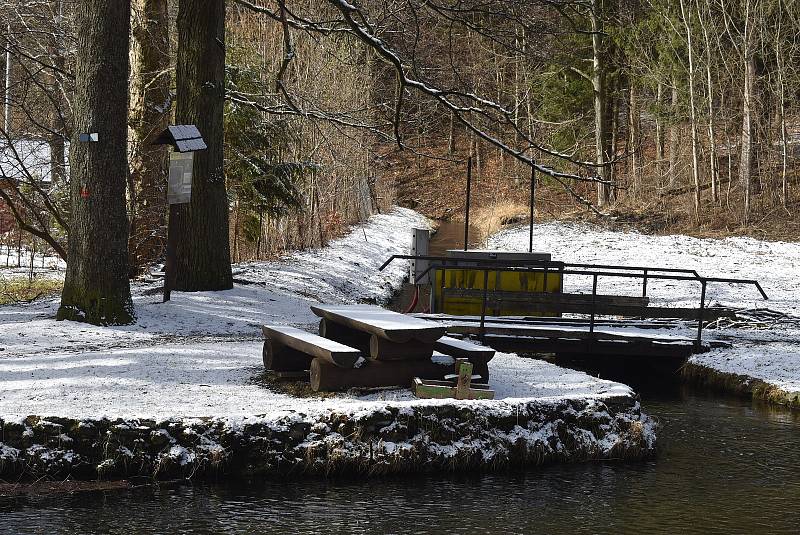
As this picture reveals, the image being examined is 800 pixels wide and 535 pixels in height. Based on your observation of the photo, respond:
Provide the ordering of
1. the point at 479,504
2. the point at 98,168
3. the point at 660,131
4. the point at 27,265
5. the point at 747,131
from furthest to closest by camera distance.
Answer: the point at 660,131 → the point at 747,131 → the point at 27,265 → the point at 98,168 → the point at 479,504

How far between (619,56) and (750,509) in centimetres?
3797

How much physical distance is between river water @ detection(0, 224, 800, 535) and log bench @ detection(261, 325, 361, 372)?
1274 mm

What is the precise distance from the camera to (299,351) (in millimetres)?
11156

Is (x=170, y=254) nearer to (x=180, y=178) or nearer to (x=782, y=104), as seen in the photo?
(x=180, y=178)

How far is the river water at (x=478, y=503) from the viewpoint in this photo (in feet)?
25.5

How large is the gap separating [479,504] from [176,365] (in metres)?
4.10

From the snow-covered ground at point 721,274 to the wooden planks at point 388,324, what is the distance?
553 cm

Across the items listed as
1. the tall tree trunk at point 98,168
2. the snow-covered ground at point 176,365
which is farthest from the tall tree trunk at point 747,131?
the tall tree trunk at point 98,168

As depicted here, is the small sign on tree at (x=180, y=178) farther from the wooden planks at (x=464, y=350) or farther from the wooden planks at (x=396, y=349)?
the wooden planks at (x=396, y=349)

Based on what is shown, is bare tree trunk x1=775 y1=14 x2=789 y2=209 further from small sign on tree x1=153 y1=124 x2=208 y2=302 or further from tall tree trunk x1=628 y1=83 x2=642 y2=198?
small sign on tree x1=153 y1=124 x2=208 y2=302

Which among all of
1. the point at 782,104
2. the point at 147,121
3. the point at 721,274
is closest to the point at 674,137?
the point at 782,104

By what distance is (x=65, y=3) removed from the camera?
2184 centimetres

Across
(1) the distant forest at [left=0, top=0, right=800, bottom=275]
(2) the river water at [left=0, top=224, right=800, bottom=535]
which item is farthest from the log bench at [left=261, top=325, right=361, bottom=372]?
(1) the distant forest at [left=0, top=0, right=800, bottom=275]

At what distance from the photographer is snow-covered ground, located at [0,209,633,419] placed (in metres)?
9.37
